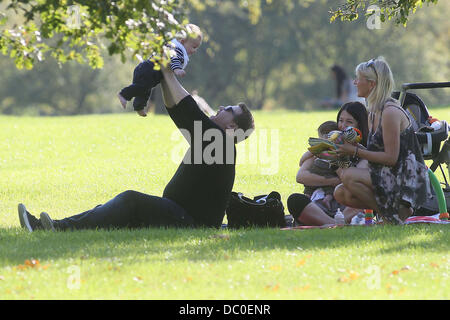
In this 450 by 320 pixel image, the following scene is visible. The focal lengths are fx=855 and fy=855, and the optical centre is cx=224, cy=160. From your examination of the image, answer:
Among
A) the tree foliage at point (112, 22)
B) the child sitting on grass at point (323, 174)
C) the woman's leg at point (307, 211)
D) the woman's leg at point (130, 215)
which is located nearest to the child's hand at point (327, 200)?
the child sitting on grass at point (323, 174)

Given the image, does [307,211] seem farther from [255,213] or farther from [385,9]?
[385,9]

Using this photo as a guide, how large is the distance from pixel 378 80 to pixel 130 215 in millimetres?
2480

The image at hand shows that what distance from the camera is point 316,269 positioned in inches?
232

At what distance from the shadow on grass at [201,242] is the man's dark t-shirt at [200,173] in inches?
9.5

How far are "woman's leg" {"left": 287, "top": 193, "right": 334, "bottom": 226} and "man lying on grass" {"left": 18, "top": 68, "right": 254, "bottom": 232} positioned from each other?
0.82 m

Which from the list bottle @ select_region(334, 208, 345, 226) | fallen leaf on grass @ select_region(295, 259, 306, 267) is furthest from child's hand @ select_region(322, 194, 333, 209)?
fallen leaf on grass @ select_region(295, 259, 306, 267)

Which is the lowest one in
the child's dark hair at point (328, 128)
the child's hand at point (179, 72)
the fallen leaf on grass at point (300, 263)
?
the fallen leaf on grass at point (300, 263)

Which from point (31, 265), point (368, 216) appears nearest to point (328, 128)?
point (368, 216)

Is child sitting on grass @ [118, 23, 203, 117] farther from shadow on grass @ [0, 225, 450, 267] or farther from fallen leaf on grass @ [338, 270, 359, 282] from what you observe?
fallen leaf on grass @ [338, 270, 359, 282]

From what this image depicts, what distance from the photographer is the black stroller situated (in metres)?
8.21

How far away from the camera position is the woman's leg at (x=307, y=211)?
26.2ft

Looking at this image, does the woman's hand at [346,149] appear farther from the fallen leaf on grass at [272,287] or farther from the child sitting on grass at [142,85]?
the fallen leaf on grass at [272,287]

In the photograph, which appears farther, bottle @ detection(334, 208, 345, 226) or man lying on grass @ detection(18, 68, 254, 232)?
bottle @ detection(334, 208, 345, 226)

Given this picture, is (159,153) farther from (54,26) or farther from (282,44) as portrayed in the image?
(282,44)
